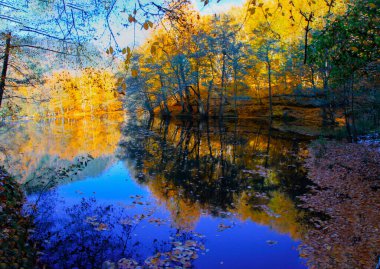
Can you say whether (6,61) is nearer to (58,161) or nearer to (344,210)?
(58,161)

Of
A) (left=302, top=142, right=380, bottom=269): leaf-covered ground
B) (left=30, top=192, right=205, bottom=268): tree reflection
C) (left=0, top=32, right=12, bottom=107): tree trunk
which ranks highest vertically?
(left=0, top=32, right=12, bottom=107): tree trunk

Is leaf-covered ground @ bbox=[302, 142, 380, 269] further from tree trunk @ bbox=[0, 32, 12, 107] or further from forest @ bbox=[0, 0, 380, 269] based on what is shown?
tree trunk @ bbox=[0, 32, 12, 107]

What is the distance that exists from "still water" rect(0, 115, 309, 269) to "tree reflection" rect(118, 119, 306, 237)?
0.05 metres

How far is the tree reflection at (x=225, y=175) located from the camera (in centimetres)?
878

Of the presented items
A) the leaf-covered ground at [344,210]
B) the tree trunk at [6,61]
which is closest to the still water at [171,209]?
the leaf-covered ground at [344,210]

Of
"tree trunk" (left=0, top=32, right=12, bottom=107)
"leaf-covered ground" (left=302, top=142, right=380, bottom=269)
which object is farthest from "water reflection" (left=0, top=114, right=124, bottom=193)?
"leaf-covered ground" (left=302, top=142, right=380, bottom=269)

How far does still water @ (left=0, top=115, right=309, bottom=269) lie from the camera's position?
21.1 feet

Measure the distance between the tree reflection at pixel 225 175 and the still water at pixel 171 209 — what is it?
1.8 inches

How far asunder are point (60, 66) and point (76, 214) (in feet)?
16.4

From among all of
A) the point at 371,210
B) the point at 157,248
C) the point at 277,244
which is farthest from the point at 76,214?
the point at 371,210

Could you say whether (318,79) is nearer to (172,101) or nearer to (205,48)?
(205,48)

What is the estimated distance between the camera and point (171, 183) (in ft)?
38.3

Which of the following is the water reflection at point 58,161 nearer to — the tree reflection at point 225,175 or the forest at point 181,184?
the forest at point 181,184

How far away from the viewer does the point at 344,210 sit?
8234 millimetres
